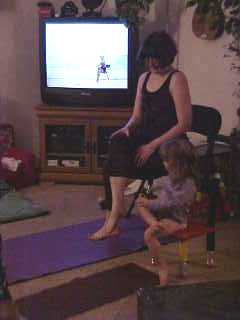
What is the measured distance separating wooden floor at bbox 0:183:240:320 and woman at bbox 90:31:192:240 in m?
0.36

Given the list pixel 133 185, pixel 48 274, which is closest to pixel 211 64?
pixel 133 185

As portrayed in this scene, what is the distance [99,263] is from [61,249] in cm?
27

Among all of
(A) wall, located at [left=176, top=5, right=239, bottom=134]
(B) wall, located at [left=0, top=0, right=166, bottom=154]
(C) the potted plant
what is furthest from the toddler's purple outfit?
(B) wall, located at [left=0, top=0, right=166, bottom=154]

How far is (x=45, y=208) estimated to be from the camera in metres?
3.88

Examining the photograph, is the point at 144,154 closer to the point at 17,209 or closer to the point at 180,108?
the point at 180,108

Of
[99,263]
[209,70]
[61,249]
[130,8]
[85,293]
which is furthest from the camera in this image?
[209,70]

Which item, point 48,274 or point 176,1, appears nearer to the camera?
point 48,274

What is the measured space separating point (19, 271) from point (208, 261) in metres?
0.94

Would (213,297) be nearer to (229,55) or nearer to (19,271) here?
(19,271)

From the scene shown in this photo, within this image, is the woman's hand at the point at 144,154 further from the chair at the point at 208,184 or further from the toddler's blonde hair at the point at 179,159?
the toddler's blonde hair at the point at 179,159

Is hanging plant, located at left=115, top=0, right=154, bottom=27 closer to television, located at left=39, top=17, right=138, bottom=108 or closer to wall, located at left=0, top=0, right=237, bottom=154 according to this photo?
television, located at left=39, top=17, right=138, bottom=108

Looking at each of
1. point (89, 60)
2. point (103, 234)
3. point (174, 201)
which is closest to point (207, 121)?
point (174, 201)

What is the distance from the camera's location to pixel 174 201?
2.70 metres

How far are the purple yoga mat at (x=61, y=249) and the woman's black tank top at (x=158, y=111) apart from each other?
0.59 m
